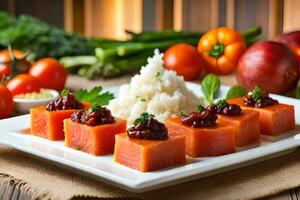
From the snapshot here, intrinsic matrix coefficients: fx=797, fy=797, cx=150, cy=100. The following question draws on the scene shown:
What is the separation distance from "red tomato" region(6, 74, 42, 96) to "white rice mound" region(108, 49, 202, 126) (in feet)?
1.98

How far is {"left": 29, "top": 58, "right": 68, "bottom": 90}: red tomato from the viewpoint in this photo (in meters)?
3.51

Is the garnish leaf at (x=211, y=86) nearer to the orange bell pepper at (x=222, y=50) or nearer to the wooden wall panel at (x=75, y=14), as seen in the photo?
the orange bell pepper at (x=222, y=50)

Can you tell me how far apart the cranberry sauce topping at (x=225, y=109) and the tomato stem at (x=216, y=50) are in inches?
54.2

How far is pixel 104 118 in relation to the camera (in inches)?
92.2

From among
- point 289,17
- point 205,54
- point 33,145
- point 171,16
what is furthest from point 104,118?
point 171,16

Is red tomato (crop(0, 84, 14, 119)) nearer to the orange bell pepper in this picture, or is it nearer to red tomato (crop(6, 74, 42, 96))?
red tomato (crop(6, 74, 42, 96))

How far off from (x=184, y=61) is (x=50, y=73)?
24.4 inches

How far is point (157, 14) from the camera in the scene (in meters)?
5.86

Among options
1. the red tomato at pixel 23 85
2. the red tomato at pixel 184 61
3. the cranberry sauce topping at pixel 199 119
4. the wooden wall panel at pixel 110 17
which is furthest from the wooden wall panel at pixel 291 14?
the cranberry sauce topping at pixel 199 119

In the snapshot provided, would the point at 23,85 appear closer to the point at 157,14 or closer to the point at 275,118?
the point at 275,118

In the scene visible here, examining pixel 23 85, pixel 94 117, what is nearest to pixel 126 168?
pixel 94 117

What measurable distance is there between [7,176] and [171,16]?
364cm

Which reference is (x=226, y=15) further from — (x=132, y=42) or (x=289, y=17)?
(x=132, y=42)

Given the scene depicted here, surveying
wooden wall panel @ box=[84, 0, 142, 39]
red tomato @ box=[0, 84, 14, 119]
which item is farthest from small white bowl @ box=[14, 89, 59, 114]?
wooden wall panel @ box=[84, 0, 142, 39]
